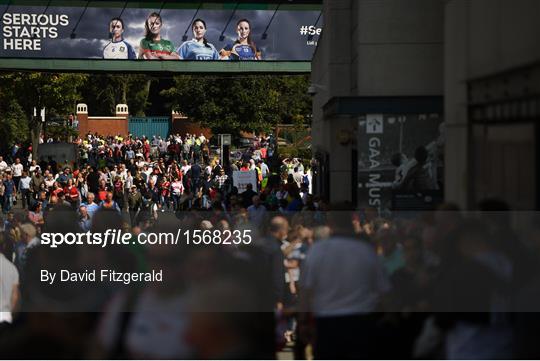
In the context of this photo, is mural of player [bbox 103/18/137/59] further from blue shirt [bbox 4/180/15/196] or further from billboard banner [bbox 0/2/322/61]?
blue shirt [bbox 4/180/15/196]

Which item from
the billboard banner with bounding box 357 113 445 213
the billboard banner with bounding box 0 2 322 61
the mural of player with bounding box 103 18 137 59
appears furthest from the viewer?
the mural of player with bounding box 103 18 137 59

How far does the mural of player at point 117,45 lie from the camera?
128ft

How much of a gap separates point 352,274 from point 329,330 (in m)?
0.47

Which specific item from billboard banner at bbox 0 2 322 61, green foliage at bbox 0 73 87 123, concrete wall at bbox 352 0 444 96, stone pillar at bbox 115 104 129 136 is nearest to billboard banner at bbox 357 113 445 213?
concrete wall at bbox 352 0 444 96

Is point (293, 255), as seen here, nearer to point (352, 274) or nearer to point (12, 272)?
point (12, 272)

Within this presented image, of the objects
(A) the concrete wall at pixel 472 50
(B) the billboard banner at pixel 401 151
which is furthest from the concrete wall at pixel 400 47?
(A) the concrete wall at pixel 472 50

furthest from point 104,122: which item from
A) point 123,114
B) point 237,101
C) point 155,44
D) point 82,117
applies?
point 155,44

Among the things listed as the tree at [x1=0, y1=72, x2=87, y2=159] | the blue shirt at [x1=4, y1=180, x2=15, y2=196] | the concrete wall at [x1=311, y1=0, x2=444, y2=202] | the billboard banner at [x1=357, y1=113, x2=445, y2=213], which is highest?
the tree at [x1=0, y1=72, x2=87, y2=159]

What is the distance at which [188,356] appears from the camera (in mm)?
6281

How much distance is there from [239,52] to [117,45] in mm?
4516

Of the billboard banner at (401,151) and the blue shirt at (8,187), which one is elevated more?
the billboard banner at (401,151)

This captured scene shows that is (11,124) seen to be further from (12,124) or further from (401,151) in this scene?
(401,151)

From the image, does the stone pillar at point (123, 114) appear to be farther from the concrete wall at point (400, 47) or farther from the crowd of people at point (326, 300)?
the crowd of people at point (326, 300)

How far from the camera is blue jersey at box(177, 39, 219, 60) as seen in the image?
39781 millimetres
